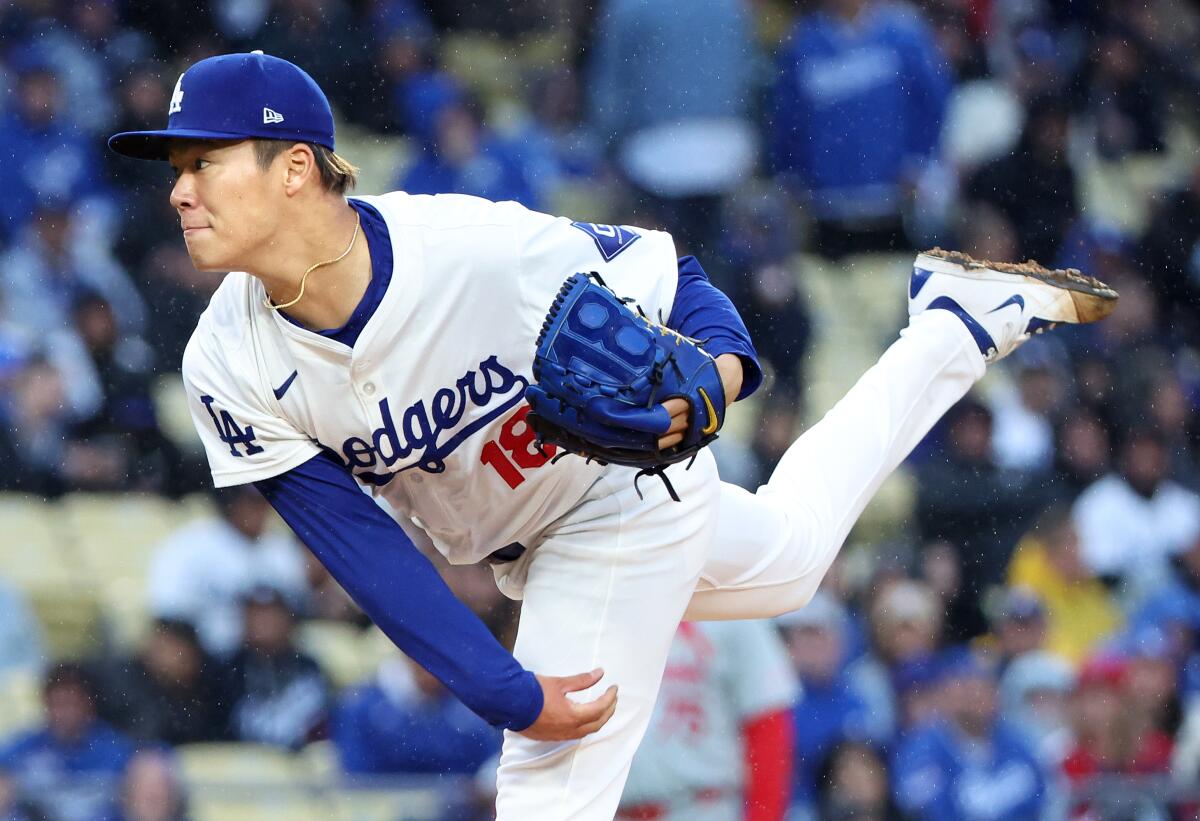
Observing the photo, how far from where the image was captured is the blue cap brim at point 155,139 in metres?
2.85

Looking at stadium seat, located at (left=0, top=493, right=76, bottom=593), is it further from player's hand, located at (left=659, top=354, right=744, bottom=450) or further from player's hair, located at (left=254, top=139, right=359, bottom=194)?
player's hand, located at (left=659, top=354, right=744, bottom=450)

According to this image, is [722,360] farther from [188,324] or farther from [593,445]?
[188,324]

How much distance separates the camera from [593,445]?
282 centimetres

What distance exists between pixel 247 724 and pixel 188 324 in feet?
5.90

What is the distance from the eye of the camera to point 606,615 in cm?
317

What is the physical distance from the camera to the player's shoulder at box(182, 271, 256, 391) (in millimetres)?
3031

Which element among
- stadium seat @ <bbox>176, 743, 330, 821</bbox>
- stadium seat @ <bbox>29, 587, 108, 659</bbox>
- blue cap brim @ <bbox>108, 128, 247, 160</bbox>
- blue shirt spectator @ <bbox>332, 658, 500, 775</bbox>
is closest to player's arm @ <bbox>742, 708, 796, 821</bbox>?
blue shirt spectator @ <bbox>332, 658, 500, 775</bbox>

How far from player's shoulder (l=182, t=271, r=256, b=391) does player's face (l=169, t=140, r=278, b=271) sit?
0.50ft

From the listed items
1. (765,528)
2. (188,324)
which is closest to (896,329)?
(188,324)

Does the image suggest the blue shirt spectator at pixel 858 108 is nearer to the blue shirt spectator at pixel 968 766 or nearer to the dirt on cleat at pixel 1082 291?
the blue shirt spectator at pixel 968 766

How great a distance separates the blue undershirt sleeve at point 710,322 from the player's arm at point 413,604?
23.7 inches

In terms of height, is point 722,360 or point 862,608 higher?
point 722,360

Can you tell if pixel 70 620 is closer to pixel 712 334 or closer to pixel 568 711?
pixel 568 711

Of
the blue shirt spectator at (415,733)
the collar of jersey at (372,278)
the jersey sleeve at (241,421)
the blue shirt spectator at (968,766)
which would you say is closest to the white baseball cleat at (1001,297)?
the collar of jersey at (372,278)
